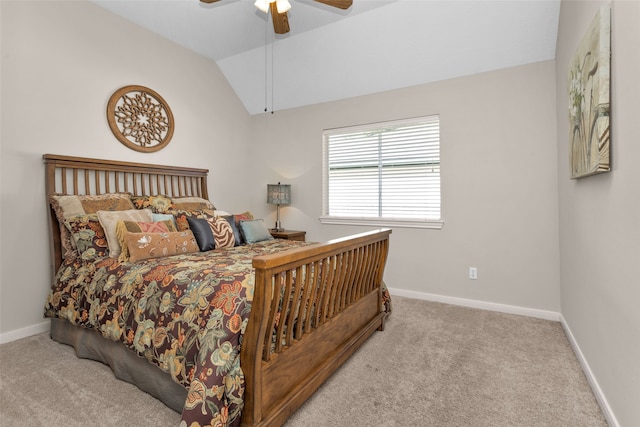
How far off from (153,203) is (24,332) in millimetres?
1380

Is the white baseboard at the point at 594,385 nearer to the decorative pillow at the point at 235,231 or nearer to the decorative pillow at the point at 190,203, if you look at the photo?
the decorative pillow at the point at 235,231

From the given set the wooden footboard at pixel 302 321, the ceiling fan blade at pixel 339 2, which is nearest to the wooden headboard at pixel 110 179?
the wooden footboard at pixel 302 321

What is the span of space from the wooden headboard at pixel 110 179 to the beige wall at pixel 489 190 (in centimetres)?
209

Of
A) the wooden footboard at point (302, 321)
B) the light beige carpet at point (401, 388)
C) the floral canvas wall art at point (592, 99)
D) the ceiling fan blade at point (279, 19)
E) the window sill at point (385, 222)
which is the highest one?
the ceiling fan blade at point (279, 19)

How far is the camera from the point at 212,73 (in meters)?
4.11

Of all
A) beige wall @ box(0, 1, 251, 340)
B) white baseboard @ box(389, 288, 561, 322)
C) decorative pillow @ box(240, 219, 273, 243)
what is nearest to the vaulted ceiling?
beige wall @ box(0, 1, 251, 340)

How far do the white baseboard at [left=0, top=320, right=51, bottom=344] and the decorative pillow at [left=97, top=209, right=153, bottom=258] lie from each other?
1.05 metres

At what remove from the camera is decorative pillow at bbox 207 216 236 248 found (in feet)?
9.18

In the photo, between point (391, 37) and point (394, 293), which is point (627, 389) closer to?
point (394, 293)

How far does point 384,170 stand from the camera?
3824 millimetres

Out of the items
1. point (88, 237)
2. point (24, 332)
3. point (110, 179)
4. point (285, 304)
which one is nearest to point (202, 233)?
point (88, 237)

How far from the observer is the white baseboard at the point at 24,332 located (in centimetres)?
→ 247

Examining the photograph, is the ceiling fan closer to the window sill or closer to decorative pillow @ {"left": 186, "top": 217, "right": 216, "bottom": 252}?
decorative pillow @ {"left": 186, "top": 217, "right": 216, "bottom": 252}

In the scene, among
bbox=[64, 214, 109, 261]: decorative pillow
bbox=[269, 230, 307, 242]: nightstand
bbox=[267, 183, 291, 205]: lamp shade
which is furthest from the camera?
bbox=[267, 183, 291, 205]: lamp shade
